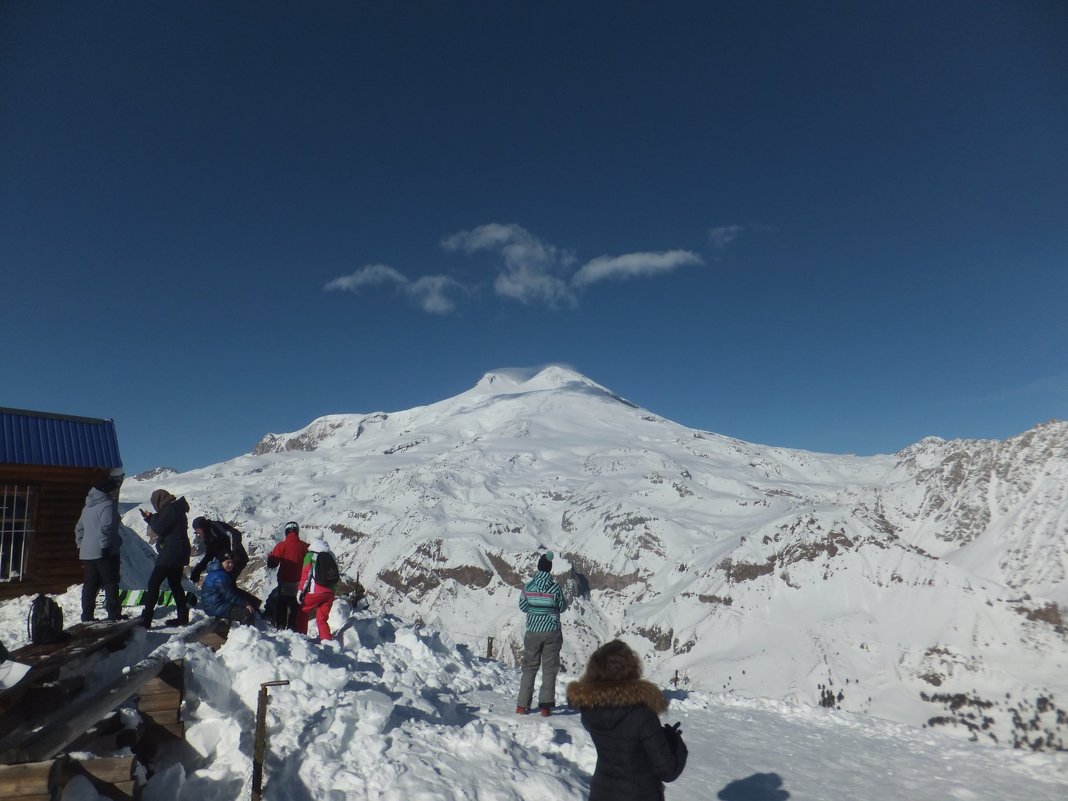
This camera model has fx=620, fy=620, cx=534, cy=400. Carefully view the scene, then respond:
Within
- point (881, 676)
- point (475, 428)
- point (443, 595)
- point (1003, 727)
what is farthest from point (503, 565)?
point (475, 428)

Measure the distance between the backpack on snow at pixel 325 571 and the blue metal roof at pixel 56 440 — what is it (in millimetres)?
8371

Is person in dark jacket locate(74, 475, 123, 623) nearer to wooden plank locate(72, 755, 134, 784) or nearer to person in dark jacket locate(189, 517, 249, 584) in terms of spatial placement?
person in dark jacket locate(189, 517, 249, 584)

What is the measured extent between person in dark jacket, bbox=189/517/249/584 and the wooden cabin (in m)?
5.71

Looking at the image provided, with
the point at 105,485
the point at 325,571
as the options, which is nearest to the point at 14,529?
the point at 105,485

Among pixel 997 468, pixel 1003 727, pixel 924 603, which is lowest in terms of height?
pixel 1003 727

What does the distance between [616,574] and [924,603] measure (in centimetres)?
3137

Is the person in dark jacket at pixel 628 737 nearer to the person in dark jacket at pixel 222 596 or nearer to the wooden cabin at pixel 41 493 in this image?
the person in dark jacket at pixel 222 596

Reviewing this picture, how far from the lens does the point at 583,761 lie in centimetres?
619

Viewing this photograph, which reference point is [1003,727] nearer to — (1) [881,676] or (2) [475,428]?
(1) [881,676]

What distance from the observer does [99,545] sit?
8.23 meters

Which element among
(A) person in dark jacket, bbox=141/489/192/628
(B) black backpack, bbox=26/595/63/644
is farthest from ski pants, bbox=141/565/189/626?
(B) black backpack, bbox=26/595/63/644

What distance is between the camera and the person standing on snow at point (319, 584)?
9047 mm

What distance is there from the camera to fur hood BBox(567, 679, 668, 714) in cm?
354

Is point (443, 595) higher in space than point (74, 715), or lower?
lower
